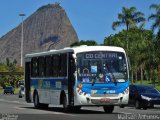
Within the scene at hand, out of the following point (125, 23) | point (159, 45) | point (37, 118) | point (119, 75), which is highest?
point (125, 23)

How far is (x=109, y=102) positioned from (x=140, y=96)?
7.26 m

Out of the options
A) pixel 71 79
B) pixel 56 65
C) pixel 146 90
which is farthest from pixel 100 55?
pixel 146 90

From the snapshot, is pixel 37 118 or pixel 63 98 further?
pixel 63 98

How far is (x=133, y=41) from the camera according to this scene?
94.0 metres

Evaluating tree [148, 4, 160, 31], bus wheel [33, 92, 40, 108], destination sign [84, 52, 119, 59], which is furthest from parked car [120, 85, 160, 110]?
tree [148, 4, 160, 31]

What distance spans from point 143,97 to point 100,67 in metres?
7.29

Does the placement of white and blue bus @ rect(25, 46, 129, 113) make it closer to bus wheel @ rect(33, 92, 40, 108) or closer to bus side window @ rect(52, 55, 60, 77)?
bus side window @ rect(52, 55, 60, 77)

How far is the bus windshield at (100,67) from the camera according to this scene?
2520 cm

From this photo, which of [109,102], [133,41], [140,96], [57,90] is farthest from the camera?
[133,41]

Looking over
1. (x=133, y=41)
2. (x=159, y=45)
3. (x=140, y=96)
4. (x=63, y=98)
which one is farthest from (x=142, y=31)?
(x=63, y=98)

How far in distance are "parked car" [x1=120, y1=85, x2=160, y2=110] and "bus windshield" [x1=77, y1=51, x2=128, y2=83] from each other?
6.69 metres

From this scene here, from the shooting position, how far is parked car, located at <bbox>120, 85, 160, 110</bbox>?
31859 mm

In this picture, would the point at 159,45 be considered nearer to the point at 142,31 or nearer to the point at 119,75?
the point at 142,31

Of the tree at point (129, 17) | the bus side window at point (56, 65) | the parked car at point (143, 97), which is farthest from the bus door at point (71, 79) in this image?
the tree at point (129, 17)
